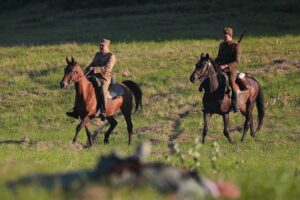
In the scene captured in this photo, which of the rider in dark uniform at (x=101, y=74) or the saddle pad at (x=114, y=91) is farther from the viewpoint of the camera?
the saddle pad at (x=114, y=91)

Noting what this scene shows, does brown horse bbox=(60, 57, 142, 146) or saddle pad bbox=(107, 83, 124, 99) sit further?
saddle pad bbox=(107, 83, 124, 99)

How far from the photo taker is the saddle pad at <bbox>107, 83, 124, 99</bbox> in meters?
23.7

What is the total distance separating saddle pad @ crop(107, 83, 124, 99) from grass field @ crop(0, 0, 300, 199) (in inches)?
52.4

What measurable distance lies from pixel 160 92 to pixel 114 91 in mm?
7775

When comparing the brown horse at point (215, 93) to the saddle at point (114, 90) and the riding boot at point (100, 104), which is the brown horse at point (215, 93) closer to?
the saddle at point (114, 90)

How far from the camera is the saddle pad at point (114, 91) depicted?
2367 centimetres

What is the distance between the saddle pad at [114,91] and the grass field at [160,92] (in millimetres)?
1330

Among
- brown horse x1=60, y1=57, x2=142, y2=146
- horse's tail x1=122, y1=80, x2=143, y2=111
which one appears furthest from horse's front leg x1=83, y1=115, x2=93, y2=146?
horse's tail x1=122, y1=80, x2=143, y2=111

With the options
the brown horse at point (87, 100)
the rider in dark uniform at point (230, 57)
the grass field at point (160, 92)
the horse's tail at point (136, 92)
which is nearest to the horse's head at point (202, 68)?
the rider in dark uniform at point (230, 57)

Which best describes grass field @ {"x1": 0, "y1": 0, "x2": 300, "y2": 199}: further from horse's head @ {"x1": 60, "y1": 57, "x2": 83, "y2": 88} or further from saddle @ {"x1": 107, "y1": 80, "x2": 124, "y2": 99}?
horse's head @ {"x1": 60, "y1": 57, "x2": 83, "y2": 88}

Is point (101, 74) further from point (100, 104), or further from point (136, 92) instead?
point (136, 92)

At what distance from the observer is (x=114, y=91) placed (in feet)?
78.2

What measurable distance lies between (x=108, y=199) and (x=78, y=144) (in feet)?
49.1

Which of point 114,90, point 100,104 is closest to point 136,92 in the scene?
point 114,90
